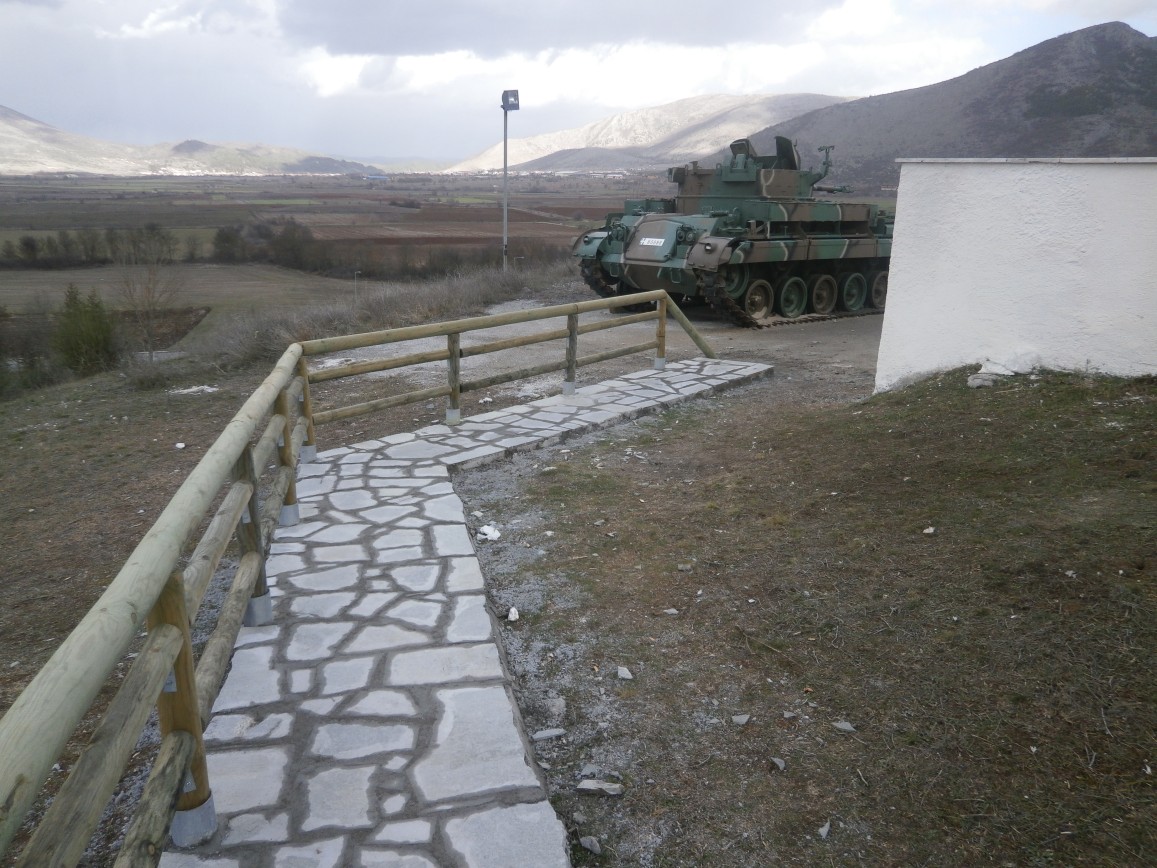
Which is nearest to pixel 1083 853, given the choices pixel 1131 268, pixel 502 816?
pixel 502 816

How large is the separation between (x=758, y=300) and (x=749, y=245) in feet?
4.05

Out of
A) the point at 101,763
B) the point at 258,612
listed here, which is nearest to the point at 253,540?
the point at 258,612

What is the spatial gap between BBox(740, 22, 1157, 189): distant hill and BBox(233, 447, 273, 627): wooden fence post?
2301 inches

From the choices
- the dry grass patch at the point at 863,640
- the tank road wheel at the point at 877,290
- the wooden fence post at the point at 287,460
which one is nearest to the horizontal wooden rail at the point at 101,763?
the dry grass patch at the point at 863,640

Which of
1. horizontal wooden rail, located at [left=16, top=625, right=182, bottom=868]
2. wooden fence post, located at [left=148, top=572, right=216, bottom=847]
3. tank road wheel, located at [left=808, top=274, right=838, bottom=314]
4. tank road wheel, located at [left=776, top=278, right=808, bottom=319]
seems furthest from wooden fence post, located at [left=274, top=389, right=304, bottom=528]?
tank road wheel, located at [left=808, top=274, right=838, bottom=314]

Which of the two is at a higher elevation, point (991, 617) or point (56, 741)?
point (56, 741)

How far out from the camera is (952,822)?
2.66 meters

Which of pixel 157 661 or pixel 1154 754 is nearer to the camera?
pixel 157 661

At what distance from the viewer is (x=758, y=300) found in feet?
46.0

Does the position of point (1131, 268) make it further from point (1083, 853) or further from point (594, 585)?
point (1083, 853)

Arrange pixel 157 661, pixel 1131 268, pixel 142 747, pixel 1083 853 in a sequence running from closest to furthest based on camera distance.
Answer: pixel 157 661
pixel 1083 853
pixel 142 747
pixel 1131 268

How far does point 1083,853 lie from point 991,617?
125 centimetres

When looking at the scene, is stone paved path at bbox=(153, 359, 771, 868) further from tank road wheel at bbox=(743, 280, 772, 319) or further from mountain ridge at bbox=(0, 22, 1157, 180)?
mountain ridge at bbox=(0, 22, 1157, 180)

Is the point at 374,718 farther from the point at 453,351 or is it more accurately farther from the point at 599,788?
the point at 453,351
